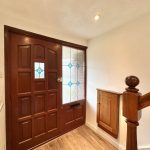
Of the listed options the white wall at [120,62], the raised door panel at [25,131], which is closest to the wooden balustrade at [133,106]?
the white wall at [120,62]

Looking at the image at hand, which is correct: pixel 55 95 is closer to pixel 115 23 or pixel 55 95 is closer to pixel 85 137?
pixel 85 137

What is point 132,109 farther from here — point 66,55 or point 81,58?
point 81,58

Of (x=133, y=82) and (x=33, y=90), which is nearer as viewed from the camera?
(x=133, y=82)

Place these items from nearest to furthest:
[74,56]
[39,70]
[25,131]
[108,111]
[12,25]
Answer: [12,25], [25,131], [39,70], [108,111], [74,56]

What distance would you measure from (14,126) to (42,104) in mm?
571

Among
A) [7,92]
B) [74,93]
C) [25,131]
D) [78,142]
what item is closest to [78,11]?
[7,92]

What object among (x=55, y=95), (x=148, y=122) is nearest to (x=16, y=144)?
(x=55, y=95)

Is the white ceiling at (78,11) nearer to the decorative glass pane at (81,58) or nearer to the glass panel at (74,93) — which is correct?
the decorative glass pane at (81,58)

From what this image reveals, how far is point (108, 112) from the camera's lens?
244 cm

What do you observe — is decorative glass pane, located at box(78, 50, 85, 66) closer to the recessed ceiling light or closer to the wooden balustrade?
the recessed ceiling light

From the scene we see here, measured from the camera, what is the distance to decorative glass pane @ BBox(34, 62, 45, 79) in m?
2.20

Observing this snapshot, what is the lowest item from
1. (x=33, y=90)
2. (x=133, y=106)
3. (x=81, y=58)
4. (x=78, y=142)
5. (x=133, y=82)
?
(x=78, y=142)

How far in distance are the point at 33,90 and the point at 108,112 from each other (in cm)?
151

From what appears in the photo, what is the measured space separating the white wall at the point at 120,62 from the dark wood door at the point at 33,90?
35.0 inches
